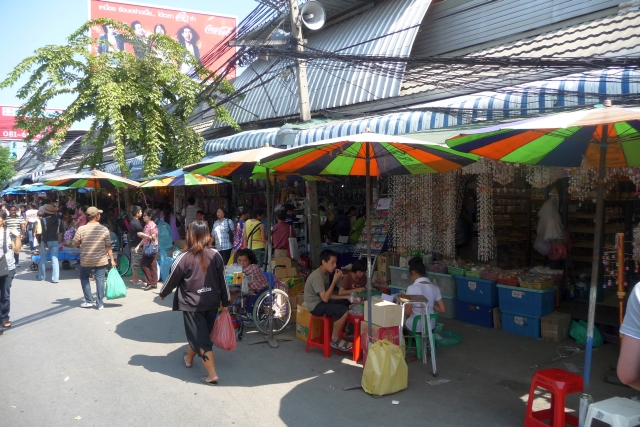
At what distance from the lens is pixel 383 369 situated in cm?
482

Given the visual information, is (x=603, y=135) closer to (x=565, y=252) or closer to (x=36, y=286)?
(x=565, y=252)

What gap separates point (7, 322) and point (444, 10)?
11.5 meters

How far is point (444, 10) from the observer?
40.0ft

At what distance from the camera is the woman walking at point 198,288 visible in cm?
515

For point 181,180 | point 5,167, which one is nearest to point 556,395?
point 181,180

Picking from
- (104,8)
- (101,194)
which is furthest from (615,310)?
(104,8)

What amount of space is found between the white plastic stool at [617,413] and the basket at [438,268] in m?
4.34

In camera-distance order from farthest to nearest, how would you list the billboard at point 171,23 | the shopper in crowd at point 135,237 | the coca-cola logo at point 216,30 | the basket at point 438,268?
the coca-cola logo at point 216,30 → the billboard at point 171,23 → the shopper in crowd at point 135,237 → the basket at point 438,268

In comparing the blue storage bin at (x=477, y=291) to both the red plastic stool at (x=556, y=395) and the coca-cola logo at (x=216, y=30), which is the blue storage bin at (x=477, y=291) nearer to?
the red plastic stool at (x=556, y=395)

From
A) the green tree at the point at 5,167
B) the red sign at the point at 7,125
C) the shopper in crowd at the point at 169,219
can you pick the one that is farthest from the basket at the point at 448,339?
the red sign at the point at 7,125

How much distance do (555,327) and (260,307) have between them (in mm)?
4078

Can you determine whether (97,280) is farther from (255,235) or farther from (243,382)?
(243,382)

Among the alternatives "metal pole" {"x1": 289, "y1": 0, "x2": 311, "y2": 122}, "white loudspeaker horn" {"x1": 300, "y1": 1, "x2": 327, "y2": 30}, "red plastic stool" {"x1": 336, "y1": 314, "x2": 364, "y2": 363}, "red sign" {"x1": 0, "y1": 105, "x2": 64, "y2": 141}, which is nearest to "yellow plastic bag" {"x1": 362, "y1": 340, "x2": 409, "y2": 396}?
"red plastic stool" {"x1": 336, "y1": 314, "x2": 364, "y2": 363}

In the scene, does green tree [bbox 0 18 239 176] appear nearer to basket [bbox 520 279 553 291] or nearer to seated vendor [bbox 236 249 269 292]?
seated vendor [bbox 236 249 269 292]
